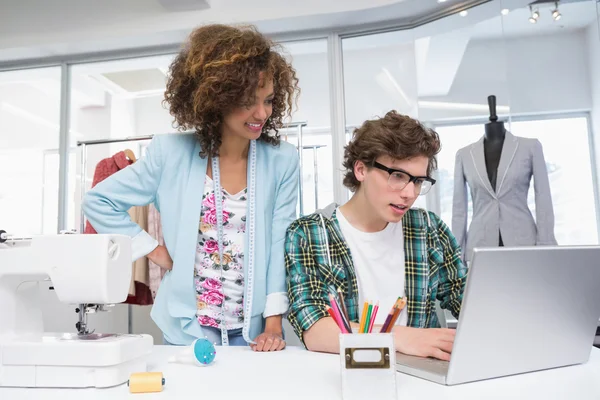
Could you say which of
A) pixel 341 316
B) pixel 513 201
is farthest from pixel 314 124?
pixel 341 316

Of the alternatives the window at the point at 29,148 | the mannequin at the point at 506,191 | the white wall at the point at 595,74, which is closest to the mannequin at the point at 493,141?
the mannequin at the point at 506,191

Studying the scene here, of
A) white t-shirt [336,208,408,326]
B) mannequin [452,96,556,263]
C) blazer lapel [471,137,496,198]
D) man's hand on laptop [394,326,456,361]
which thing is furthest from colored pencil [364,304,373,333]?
blazer lapel [471,137,496,198]

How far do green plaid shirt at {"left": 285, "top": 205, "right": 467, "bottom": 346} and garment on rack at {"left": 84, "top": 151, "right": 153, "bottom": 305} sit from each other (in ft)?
4.56

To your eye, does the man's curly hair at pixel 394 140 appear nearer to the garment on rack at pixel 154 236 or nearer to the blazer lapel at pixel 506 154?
the blazer lapel at pixel 506 154

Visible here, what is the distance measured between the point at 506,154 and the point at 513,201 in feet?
0.85

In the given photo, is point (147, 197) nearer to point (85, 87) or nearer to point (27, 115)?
point (85, 87)

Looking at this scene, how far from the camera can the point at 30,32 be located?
351cm

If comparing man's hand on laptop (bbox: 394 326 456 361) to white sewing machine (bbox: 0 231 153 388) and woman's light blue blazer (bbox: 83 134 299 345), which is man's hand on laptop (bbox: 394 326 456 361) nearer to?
woman's light blue blazer (bbox: 83 134 299 345)

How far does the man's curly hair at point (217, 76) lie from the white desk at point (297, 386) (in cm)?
69

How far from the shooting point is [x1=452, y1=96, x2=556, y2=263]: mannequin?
2.65 meters

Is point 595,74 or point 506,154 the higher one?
point 595,74

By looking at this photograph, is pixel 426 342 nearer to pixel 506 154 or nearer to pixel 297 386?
pixel 297 386

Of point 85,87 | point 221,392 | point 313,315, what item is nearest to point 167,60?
point 85,87

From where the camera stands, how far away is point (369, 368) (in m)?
0.76
